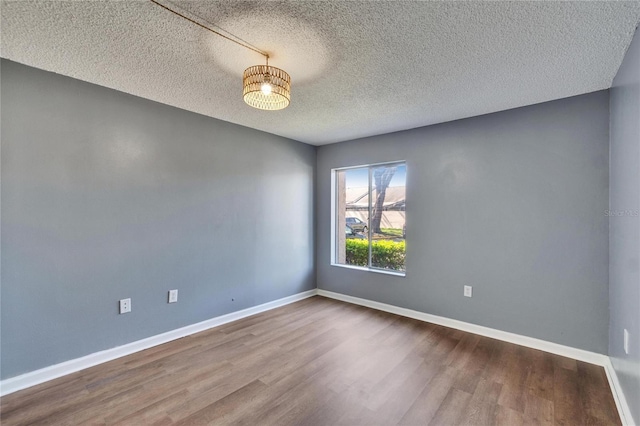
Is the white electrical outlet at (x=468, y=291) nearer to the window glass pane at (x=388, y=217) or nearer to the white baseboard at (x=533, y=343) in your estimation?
the white baseboard at (x=533, y=343)

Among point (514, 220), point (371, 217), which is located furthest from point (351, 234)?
point (514, 220)

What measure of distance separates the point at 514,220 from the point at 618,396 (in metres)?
1.51

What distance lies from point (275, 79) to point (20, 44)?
1669 millimetres

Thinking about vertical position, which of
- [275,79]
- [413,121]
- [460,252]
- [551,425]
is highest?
[413,121]

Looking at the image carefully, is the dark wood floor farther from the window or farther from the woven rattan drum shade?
the woven rattan drum shade

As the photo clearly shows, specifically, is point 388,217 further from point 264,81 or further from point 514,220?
point 264,81

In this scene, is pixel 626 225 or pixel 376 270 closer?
pixel 626 225

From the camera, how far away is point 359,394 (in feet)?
6.61

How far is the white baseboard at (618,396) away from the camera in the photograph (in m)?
1.71

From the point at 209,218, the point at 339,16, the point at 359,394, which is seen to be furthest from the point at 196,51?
the point at 359,394

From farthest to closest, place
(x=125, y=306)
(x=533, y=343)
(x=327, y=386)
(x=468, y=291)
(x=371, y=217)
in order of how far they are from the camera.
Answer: (x=371, y=217), (x=468, y=291), (x=533, y=343), (x=125, y=306), (x=327, y=386)

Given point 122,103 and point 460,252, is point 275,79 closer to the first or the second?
point 122,103

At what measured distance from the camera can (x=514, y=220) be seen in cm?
288

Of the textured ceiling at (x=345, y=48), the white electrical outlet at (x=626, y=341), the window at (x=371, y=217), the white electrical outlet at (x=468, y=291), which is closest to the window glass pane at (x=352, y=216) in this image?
the window at (x=371, y=217)
